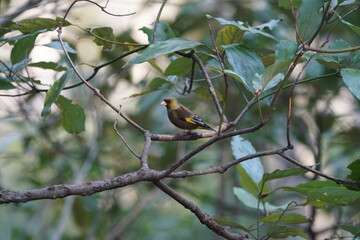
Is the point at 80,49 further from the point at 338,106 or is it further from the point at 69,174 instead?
the point at 338,106

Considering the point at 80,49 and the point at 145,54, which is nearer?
the point at 145,54

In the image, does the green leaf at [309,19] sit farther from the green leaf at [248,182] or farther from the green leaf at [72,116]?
the green leaf at [72,116]

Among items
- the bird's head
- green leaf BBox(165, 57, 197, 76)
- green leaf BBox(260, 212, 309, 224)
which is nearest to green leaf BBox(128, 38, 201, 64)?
green leaf BBox(165, 57, 197, 76)

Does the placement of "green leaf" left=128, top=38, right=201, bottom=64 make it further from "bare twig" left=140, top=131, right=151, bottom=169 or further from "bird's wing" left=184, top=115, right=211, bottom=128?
"bird's wing" left=184, top=115, right=211, bottom=128

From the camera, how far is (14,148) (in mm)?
3770

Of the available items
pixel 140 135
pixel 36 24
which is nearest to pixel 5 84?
pixel 36 24

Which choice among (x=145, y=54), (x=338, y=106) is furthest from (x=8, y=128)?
(x=145, y=54)

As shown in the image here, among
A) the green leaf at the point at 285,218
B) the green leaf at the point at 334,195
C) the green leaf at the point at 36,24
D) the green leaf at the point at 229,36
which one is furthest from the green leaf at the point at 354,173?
the green leaf at the point at 36,24

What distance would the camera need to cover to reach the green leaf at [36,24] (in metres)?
1.23

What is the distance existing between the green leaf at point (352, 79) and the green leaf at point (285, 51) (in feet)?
0.43

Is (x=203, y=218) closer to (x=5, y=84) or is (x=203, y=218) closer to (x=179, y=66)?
(x=179, y=66)

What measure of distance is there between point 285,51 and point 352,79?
0.16m

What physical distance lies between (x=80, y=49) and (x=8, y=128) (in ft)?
2.77

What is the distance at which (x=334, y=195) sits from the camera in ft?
3.83
